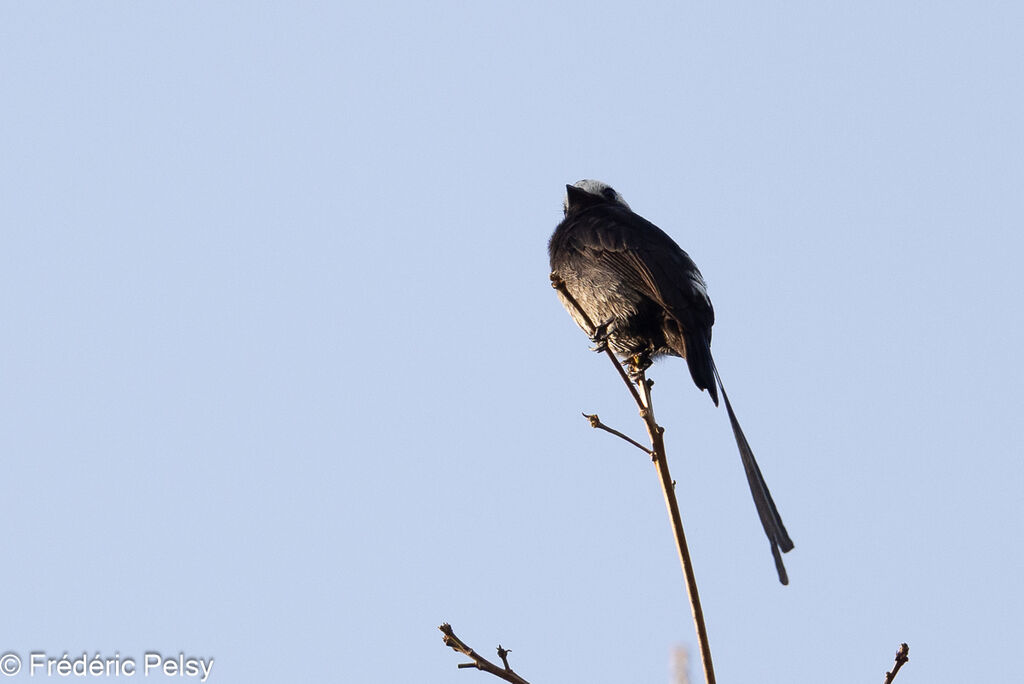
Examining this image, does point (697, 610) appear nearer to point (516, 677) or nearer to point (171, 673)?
point (516, 677)

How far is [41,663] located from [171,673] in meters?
0.50

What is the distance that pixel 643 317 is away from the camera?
19.1ft

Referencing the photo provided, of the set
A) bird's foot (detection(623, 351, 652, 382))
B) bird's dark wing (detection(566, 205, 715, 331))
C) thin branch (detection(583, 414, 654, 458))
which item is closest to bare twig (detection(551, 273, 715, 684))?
thin branch (detection(583, 414, 654, 458))

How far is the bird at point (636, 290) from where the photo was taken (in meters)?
5.48

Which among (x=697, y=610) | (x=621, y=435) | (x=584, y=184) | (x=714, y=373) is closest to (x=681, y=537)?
(x=697, y=610)

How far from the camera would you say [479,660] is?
313 centimetres

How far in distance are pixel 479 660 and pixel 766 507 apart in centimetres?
109

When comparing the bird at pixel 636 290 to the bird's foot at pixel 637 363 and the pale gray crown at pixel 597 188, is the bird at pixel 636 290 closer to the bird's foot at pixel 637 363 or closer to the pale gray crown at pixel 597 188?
the bird's foot at pixel 637 363

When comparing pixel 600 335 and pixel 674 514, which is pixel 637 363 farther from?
pixel 674 514

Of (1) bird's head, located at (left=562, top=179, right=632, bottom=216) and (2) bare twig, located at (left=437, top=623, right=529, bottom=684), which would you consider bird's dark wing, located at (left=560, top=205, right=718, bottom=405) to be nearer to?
(1) bird's head, located at (left=562, top=179, right=632, bottom=216)

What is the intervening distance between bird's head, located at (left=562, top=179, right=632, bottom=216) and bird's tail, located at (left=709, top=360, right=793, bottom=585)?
9.74ft

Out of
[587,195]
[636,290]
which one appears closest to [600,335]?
[636,290]

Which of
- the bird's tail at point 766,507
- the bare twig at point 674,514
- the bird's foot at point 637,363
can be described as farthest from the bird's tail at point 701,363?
the bare twig at point 674,514

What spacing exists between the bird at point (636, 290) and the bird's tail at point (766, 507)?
90 cm
